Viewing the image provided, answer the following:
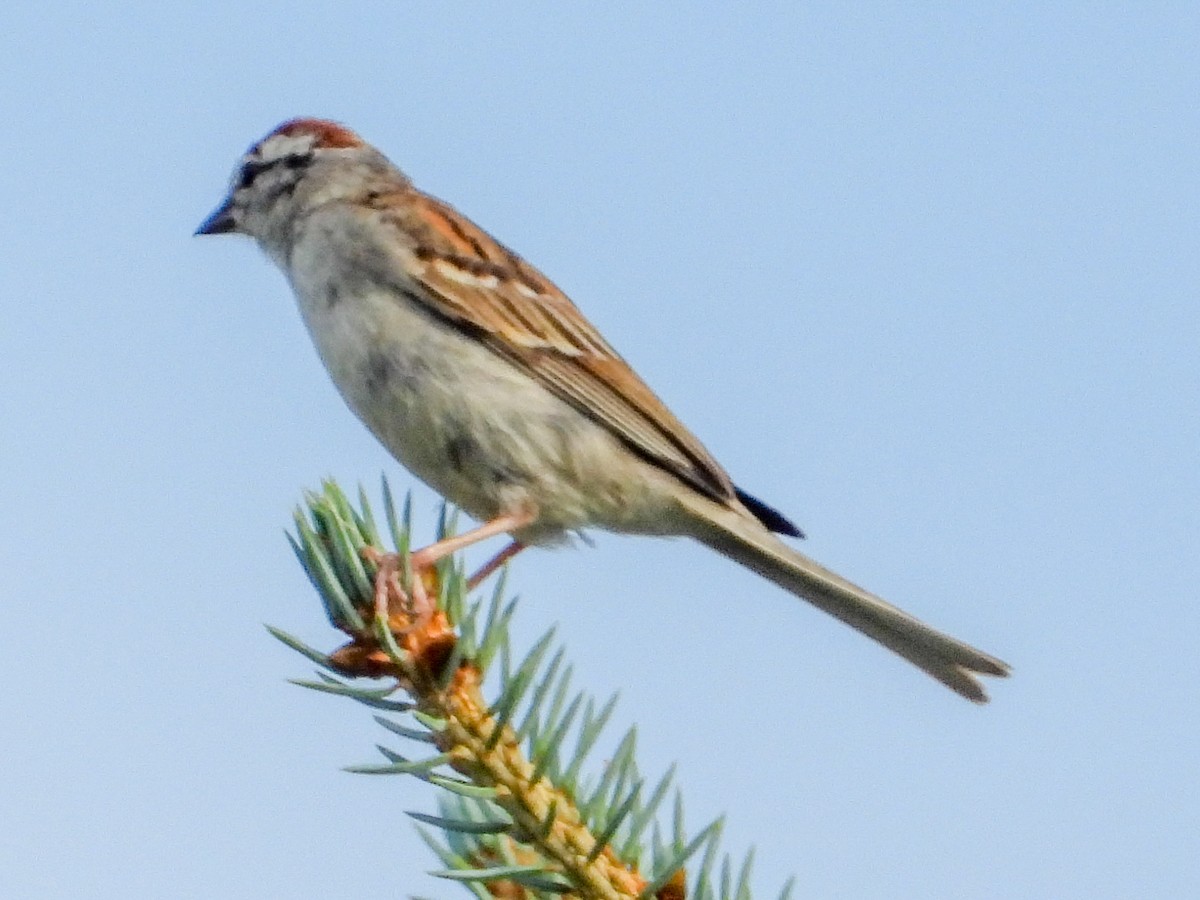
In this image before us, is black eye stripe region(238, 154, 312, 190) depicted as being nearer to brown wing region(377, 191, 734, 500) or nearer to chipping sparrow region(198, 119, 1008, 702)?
chipping sparrow region(198, 119, 1008, 702)

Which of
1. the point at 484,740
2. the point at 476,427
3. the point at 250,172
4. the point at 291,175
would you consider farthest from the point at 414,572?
the point at 250,172

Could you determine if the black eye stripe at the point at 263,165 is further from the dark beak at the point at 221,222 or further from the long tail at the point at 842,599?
the long tail at the point at 842,599

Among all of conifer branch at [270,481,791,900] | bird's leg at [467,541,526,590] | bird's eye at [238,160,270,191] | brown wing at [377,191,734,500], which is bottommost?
conifer branch at [270,481,791,900]

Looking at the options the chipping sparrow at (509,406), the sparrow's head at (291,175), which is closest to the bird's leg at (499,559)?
the chipping sparrow at (509,406)

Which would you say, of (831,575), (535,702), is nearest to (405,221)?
(831,575)

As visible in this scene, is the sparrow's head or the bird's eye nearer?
the sparrow's head

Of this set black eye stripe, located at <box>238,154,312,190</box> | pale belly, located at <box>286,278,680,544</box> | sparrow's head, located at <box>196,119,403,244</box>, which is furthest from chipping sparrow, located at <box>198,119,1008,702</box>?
black eye stripe, located at <box>238,154,312,190</box>

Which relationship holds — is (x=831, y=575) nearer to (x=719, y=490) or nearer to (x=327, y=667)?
(x=719, y=490)

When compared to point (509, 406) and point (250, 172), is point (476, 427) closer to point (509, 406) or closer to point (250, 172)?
point (509, 406)
